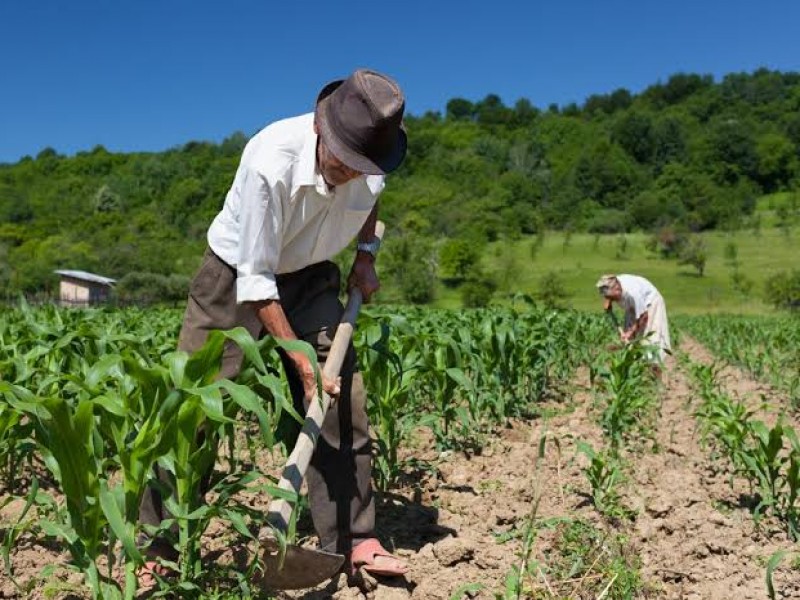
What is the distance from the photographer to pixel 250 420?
521cm

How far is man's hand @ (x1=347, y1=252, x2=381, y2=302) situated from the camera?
9.97ft

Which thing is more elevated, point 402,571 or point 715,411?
point 715,411

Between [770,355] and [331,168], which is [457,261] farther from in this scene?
[331,168]

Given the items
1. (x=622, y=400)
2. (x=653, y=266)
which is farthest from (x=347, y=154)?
(x=653, y=266)

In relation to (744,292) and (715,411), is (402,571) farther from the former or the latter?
(744,292)

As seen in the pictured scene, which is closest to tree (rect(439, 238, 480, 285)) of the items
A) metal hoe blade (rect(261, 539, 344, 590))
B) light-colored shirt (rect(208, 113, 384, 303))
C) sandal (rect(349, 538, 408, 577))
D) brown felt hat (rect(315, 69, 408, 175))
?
light-colored shirt (rect(208, 113, 384, 303))

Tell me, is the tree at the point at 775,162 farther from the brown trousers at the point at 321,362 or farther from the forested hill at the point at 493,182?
the brown trousers at the point at 321,362

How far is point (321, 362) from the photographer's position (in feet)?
9.19

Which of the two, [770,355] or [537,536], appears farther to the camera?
[770,355]

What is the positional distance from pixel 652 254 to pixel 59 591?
51.7 meters

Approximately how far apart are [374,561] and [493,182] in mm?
79618

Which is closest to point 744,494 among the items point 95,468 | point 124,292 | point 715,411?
point 715,411

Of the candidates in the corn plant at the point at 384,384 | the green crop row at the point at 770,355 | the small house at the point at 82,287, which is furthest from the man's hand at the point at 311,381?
the small house at the point at 82,287

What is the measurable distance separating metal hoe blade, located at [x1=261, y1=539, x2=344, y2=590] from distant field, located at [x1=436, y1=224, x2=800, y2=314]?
112 feet
